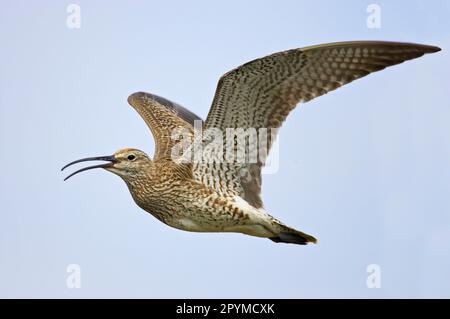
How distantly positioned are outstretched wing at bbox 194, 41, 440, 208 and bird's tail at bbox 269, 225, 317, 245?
1510 mm

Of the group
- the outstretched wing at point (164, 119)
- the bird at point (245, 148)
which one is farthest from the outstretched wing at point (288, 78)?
the outstretched wing at point (164, 119)

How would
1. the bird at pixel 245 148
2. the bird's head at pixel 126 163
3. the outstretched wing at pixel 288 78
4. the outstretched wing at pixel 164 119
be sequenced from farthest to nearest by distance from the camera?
the outstretched wing at pixel 164 119, the bird's head at pixel 126 163, the bird at pixel 245 148, the outstretched wing at pixel 288 78

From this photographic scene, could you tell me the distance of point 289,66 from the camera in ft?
43.6

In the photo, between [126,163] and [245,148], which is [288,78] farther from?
[126,163]

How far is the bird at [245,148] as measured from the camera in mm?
13180

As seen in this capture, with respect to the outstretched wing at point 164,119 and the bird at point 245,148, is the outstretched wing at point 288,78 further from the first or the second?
the outstretched wing at point 164,119

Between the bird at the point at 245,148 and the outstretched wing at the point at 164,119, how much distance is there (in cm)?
11

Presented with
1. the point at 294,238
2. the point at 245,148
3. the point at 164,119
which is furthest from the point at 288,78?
the point at 164,119

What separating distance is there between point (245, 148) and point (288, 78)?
1.22m

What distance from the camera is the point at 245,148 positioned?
14.0m

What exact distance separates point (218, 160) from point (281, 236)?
54.5 inches

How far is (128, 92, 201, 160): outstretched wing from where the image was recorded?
14.9 metres

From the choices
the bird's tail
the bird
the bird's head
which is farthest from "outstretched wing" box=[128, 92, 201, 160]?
the bird's tail

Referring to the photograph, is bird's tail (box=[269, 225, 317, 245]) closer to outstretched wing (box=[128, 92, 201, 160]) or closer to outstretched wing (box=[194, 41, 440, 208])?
outstretched wing (box=[194, 41, 440, 208])
